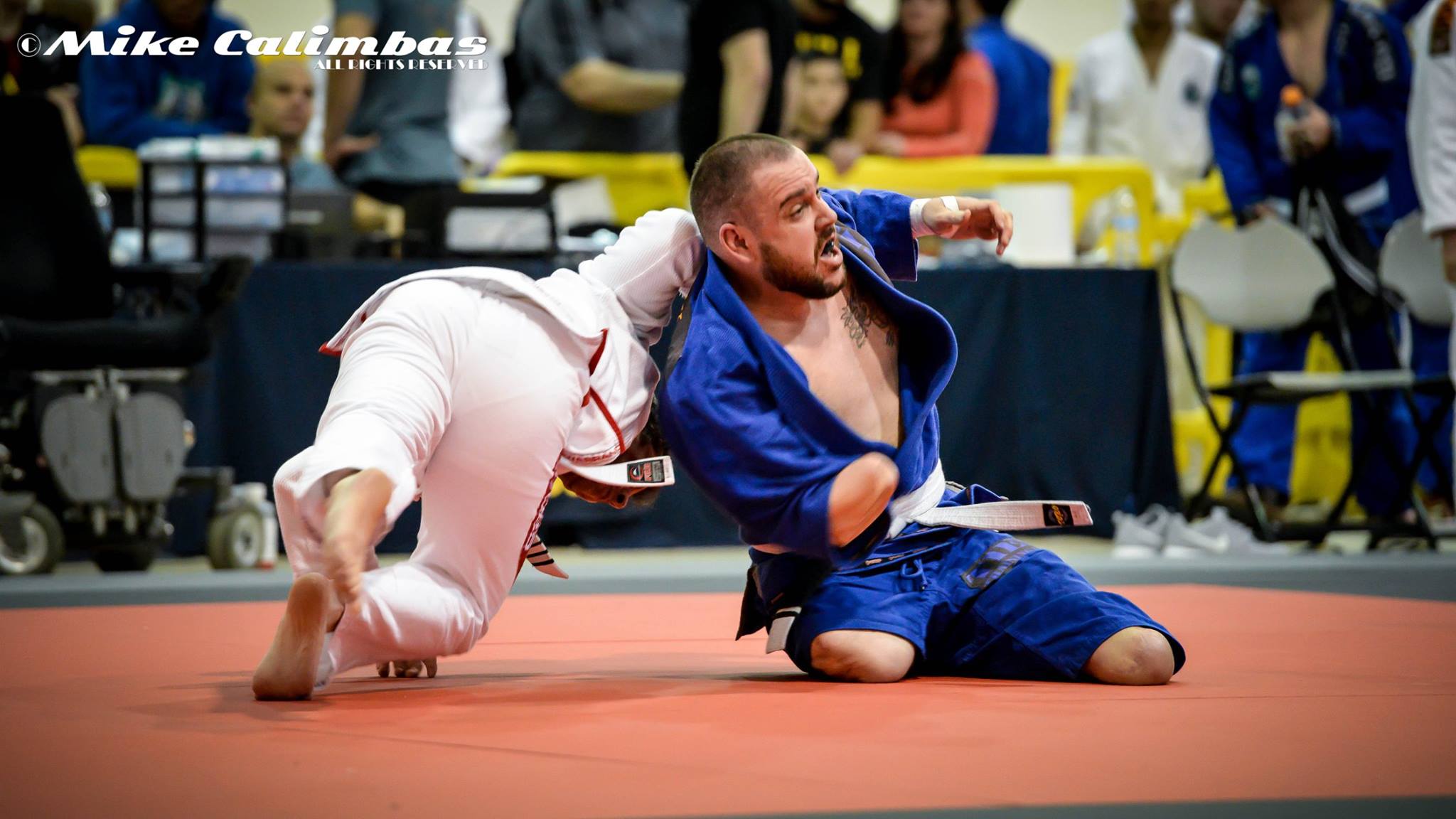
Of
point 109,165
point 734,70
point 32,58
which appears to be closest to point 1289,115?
point 734,70

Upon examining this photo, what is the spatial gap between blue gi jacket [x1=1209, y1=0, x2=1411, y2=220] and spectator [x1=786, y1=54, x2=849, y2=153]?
1543 millimetres

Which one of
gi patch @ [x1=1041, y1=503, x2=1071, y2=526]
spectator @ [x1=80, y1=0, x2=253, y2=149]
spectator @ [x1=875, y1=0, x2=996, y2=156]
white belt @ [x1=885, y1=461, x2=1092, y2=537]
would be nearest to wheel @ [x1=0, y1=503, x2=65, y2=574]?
spectator @ [x1=80, y1=0, x2=253, y2=149]

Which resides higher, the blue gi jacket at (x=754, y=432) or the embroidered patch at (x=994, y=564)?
the blue gi jacket at (x=754, y=432)

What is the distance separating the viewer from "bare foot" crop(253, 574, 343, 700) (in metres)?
1.90

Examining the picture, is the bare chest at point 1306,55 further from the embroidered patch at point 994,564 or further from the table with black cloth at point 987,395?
the embroidered patch at point 994,564

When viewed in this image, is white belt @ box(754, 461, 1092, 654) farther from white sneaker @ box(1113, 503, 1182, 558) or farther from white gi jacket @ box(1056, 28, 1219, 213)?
white gi jacket @ box(1056, 28, 1219, 213)

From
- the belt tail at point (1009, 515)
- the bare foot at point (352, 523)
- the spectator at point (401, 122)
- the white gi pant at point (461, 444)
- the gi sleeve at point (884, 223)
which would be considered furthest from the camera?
the spectator at point (401, 122)

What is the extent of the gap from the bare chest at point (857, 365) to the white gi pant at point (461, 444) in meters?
0.36

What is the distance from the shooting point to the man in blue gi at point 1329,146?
17.7ft

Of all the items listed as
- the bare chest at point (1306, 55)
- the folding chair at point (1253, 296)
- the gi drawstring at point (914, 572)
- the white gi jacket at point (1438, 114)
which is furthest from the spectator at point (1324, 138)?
the gi drawstring at point (914, 572)

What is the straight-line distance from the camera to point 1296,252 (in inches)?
203

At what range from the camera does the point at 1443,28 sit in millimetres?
4582

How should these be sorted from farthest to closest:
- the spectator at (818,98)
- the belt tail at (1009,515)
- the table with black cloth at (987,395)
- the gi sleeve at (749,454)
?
1. the spectator at (818,98)
2. the table with black cloth at (987,395)
3. the belt tail at (1009,515)
4. the gi sleeve at (749,454)

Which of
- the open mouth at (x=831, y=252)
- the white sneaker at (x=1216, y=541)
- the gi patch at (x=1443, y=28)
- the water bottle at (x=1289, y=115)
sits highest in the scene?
the gi patch at (x=1443, y=28)
